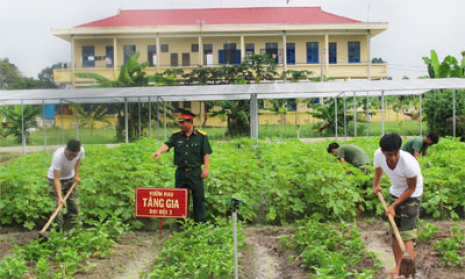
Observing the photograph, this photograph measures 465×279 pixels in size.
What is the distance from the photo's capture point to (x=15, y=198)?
16.1 ft

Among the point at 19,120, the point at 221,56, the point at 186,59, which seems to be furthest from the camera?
the point at 19,120

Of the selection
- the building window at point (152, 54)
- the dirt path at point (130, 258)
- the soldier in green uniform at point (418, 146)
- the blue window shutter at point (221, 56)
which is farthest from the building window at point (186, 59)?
the soldier in green uniform at point (418, 146)

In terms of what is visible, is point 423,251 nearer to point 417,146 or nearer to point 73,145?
point 417,146

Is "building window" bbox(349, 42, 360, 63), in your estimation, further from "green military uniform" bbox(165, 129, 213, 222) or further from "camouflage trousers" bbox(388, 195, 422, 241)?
"camouflage trousers" bbox(388, 195, 422, 241)

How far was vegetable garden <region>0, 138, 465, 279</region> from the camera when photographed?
3994mm

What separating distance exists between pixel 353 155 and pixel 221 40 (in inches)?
83.3

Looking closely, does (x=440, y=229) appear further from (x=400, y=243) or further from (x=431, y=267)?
(x=400, y=243)

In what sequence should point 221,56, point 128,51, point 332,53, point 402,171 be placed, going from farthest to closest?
point 332,53 → point 221,56 → point 128,51 → point 402,171

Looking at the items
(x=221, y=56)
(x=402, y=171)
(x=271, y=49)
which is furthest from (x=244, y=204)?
(x=402, y=171)

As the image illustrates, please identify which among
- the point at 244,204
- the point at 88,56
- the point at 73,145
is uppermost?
the point at 88,56

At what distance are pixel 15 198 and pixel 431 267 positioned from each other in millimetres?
4141

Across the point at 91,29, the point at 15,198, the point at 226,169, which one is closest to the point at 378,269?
the point at 226,169

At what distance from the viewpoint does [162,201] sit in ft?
13.7

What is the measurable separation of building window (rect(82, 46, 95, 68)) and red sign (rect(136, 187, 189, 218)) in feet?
4.05
